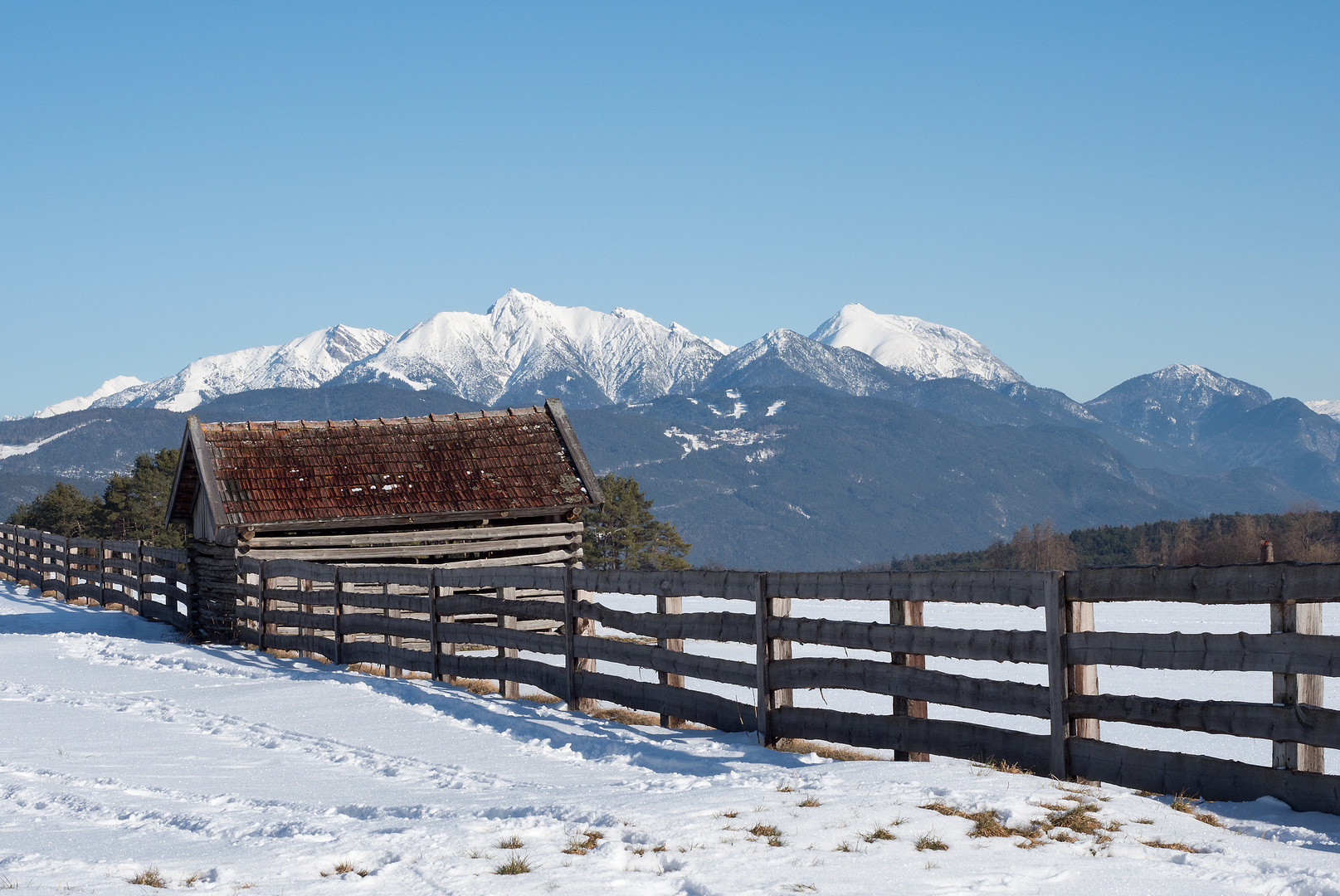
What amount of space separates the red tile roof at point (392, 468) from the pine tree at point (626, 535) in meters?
43.7

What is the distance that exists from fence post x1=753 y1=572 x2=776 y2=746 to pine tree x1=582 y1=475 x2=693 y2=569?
57.5 meters

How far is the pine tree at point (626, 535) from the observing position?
227ft

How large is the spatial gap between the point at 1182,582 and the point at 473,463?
16.6 metres

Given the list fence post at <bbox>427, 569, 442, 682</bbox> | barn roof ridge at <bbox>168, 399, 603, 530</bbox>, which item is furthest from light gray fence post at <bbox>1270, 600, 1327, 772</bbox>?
barn roof ridge at <bbox>168, 399, 603, 530</bbox>

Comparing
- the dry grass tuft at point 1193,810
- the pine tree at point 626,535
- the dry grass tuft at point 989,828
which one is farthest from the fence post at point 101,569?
the pine tree at point 626,535

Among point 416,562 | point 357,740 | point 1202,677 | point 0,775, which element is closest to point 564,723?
point 357,740

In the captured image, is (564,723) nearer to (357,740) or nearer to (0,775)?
(357,740)

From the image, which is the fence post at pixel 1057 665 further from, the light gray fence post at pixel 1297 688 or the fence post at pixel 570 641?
the fence post at pixel 570 641

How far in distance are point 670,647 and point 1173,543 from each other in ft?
385

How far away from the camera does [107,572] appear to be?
25797mm

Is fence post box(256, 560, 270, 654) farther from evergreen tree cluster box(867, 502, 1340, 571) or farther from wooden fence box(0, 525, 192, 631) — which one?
evergreen tree cluster box(867, 502, 1340, 571)

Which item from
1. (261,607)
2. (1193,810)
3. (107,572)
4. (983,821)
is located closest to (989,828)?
(983,821)

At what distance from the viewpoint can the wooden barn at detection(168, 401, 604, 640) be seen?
66.6 ft

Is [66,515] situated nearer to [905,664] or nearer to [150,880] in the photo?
[905,664]
